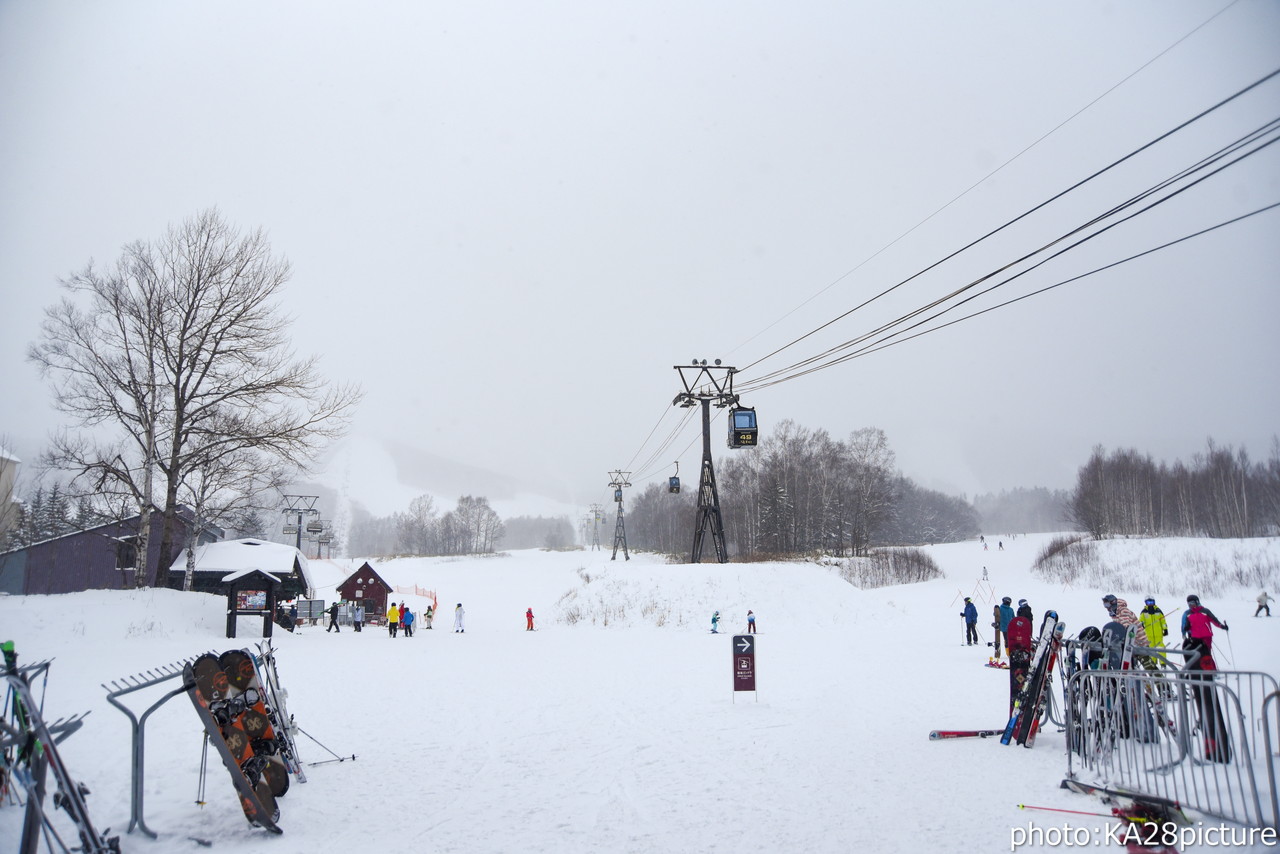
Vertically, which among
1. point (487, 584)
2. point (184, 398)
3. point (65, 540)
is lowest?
point (487, 584)

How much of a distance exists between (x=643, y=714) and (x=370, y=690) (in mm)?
6018

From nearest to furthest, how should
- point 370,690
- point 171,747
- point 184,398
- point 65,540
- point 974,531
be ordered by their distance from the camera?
point 171,747 → point 370,690 → point 184,398 → point 65,540 → point 974,531

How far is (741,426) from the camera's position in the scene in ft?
78.5

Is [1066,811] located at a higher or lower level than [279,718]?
lower

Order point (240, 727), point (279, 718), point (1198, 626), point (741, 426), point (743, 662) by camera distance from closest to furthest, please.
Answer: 1. point (240, 727)
2. point (279, 718)
3. point (1198, 626)
4. point (743, 662)
5. point (741, 426)

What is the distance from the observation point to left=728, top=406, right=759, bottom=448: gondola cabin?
940 inches

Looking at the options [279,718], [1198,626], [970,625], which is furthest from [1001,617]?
[279,718]

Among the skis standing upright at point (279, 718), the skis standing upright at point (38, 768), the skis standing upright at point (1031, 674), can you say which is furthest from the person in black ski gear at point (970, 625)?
the skis standing upright at point (38, 768)

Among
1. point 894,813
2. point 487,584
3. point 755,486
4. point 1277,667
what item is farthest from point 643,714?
point 755,486

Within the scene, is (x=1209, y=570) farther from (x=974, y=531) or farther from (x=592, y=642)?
(x=974, y=531)

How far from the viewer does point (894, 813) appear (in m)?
6.84

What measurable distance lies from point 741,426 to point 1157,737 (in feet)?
57.0

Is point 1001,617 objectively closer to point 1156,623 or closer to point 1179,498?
point 1156,623

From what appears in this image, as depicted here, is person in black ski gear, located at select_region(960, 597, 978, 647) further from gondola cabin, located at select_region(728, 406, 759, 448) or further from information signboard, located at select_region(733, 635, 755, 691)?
information signboard, located at select_region(733, 635, 755, 691)
